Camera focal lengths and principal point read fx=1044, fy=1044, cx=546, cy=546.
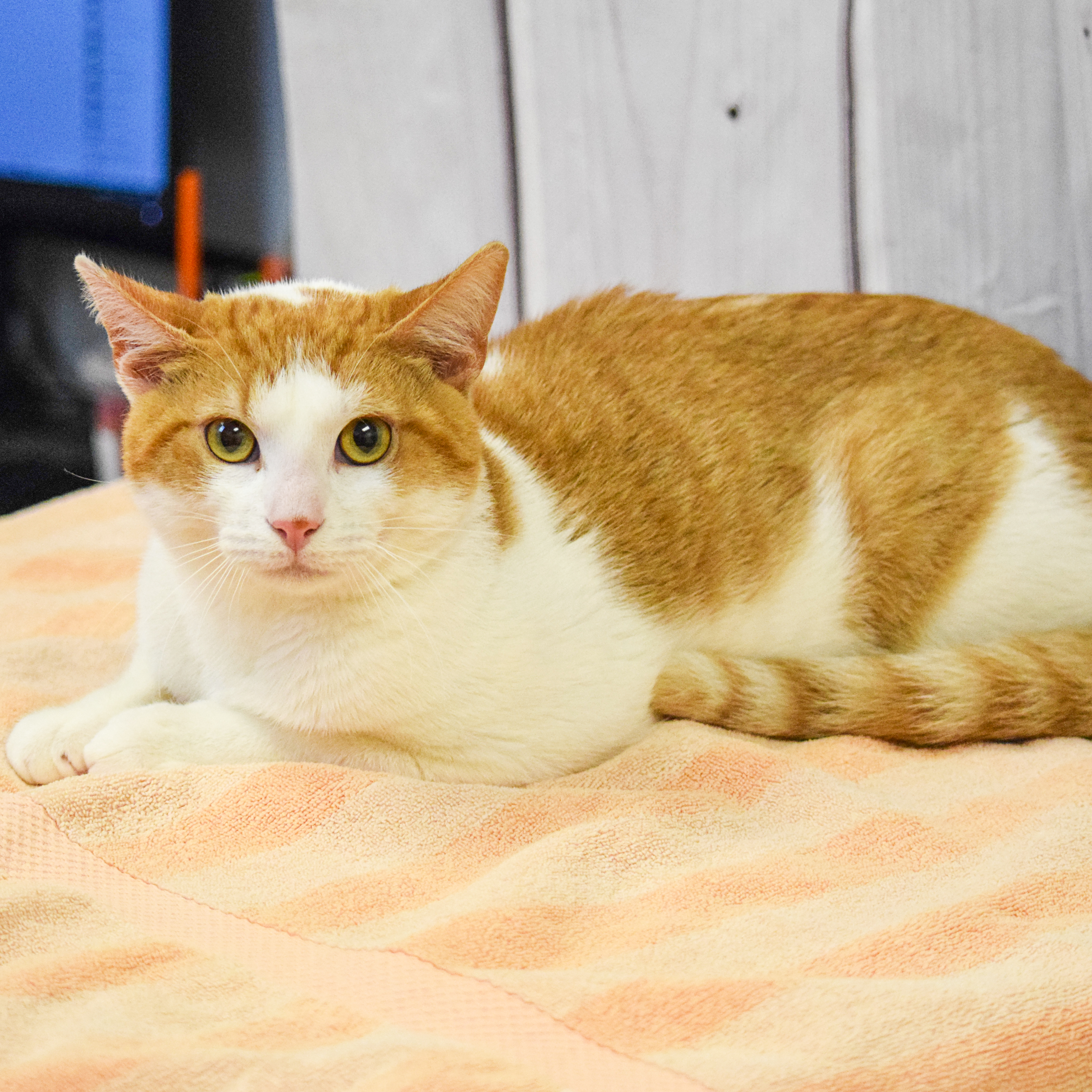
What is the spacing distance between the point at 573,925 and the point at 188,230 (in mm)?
2512

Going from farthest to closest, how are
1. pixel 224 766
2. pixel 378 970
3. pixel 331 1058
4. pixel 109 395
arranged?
pixel 109 395, pixel 224 766, pixel 378 970, pixel 331 1058

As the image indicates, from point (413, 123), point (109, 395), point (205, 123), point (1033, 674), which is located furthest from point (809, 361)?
point (205, 123)

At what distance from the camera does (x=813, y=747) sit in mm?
1193

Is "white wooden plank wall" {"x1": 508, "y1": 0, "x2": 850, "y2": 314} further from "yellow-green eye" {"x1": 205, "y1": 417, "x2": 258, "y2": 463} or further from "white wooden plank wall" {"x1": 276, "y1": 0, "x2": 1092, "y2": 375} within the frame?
"yellow-green eye" {"x1": 205, "y1": 417, "x2": 258, "y2": 463}

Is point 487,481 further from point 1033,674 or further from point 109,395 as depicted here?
point 109,395

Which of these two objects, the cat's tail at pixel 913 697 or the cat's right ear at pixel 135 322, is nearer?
the cat's right ear at pixel 135 322

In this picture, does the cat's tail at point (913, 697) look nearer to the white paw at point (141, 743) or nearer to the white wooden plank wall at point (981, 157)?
the white paw at point (141, 743)

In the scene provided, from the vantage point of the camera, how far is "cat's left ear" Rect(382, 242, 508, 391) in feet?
3.51

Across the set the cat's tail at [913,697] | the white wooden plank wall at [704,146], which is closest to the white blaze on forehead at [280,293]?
the cat's tail at [913,697]

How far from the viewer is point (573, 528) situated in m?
1.29

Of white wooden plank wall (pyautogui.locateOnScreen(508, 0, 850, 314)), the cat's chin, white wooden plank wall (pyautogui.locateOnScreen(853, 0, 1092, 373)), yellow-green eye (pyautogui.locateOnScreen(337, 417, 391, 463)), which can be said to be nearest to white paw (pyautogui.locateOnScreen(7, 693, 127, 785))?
the cat's chin

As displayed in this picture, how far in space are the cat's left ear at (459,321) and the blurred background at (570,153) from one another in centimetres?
94

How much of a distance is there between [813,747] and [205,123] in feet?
9.28

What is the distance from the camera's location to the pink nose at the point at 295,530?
0.97 meters
